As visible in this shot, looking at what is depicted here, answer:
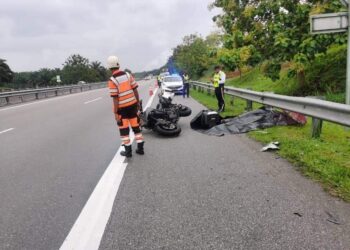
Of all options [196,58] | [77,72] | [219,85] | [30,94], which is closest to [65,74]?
[77,72]

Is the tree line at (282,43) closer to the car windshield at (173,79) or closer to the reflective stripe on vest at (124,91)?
the reflective stripe on vest at (124,91)

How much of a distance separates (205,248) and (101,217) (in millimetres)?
1256

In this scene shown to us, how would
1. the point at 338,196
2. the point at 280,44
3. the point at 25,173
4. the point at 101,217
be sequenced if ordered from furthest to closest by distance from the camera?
1. the point at 280,44
2. the point at 25,173
3. the point at 338,196
4. the point at 101,217

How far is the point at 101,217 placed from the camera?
3.78 m

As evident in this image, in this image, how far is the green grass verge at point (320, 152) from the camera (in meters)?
4.69

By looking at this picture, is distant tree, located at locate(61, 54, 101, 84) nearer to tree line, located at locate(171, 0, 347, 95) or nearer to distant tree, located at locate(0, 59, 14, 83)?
distant tree, located at locate(0, 59, 14, 83)

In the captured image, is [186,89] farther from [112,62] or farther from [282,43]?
[112,62]

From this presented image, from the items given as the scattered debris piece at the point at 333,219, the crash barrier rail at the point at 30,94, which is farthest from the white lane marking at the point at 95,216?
the crash barrier rail at the point at 30,94

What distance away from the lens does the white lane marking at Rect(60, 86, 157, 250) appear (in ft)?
10.6

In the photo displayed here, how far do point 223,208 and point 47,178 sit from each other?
9.39 ft

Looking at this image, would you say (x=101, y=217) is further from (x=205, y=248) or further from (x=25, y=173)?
(x=25, y=173)

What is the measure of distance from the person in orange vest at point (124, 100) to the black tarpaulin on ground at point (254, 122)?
8.47 feet

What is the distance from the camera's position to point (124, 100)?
21.8ft

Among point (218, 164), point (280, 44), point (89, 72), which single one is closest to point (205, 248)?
point (218, 164)
